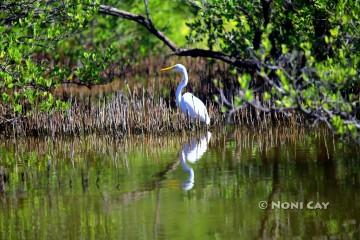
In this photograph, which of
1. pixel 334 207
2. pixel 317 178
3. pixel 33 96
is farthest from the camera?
pixel 33 96

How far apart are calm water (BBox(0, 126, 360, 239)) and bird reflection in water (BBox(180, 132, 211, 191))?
0.01m

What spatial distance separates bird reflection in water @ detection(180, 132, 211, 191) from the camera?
25.9 feet

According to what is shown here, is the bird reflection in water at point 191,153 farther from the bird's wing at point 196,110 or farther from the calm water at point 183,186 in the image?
the bird's wing at point 196,110

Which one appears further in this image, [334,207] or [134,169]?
[134,169]

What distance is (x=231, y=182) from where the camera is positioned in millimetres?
7816

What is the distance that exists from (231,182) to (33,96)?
343cm

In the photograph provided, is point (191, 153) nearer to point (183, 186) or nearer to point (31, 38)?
point (183, 186)

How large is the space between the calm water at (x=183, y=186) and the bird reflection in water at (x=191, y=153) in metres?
0.01

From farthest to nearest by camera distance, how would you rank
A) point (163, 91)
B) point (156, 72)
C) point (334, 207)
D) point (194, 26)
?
point (156, 72) → point (163, 91) → point (194, 26) → point (334, 207)

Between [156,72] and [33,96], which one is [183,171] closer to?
[33,96]

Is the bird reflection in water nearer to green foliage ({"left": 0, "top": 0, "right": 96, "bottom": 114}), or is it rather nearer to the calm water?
the calm water

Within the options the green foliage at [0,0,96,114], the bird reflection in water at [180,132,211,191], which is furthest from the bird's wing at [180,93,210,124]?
the green foliage at [0,0,96,114]

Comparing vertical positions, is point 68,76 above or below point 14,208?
above

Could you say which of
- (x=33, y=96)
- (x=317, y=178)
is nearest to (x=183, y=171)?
(x=317, y=178)
